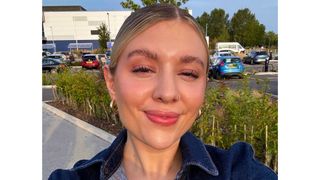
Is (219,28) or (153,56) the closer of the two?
(153,56)

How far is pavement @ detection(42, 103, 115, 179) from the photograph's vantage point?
179 inches

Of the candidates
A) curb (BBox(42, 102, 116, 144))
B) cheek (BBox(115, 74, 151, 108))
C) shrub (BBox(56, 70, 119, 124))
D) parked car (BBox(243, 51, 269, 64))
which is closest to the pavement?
curb (BBox(42, 102, 116, 144))

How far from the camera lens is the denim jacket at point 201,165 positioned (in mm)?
1030

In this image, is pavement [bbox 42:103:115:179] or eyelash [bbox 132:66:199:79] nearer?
eyelash [bbox 132:66:199:79]

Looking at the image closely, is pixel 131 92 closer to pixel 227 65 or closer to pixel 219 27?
pixel 227 65

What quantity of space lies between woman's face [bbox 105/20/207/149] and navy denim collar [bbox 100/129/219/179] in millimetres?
136

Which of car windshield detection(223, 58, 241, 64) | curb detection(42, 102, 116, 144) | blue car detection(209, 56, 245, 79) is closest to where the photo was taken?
curb detection(42, 102, 116, 144)

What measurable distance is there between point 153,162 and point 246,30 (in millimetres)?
48938

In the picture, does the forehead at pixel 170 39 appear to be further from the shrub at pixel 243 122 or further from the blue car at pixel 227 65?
the blue car at pixel 227 65

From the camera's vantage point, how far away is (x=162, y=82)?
91cm

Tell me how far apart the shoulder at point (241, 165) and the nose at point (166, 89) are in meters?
0.28

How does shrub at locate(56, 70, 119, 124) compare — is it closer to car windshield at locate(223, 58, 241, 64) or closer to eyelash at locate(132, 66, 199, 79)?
eyelash at locate(132, 66, 199, 79)

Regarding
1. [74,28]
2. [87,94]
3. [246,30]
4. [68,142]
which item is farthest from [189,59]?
[74,28]
